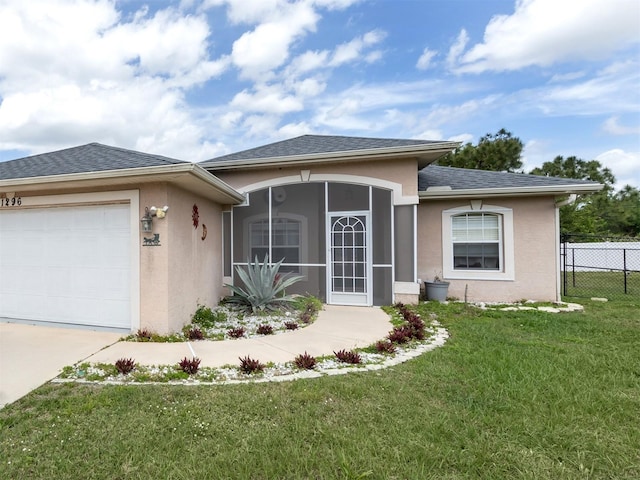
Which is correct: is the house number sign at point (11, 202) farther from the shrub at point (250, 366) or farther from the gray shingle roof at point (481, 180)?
the gray shingle roof at point (481, 180)

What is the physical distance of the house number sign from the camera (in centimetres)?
597

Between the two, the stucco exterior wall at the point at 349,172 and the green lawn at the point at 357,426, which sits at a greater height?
the stucco exterior wall at the point at 349,172

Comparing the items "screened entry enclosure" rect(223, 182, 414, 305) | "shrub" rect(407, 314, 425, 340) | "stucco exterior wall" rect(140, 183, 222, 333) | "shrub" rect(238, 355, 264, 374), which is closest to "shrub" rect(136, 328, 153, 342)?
"stucco exterior wall" rect(140, 183, 222, 333)

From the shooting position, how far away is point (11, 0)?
6.72 metres

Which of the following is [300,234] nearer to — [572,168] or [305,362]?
[305,362]

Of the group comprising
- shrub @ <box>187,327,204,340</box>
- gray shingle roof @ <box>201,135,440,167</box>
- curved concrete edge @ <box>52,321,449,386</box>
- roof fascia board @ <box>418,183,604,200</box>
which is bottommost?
curved concrete edge @ <box>52,321,449,386</box>

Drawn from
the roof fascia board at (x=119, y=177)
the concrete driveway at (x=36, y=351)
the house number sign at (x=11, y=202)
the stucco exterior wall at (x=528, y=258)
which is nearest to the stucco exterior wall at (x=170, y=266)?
the roof fascia board at (x=119, y=177)

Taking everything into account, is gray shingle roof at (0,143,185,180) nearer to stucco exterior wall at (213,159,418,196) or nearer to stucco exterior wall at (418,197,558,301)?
stucco exterior wall at (213,159,418,196)

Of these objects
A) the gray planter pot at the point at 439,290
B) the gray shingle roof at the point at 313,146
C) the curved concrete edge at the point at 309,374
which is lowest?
the curved concrete edge at the point at 309,374

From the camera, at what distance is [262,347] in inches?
181

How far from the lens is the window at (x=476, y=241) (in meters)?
8.30

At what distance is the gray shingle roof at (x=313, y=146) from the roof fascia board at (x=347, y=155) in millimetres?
163

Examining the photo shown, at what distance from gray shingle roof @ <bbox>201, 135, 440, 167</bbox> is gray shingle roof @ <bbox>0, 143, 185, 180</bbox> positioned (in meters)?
2.39

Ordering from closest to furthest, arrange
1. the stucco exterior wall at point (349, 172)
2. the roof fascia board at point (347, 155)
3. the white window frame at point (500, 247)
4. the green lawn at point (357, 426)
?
the green lawn at point (357, 426), the roof fascia board at point (347, 155), the stucco exterior wall at point (349, 172), the white window frame at point (500, 247)
